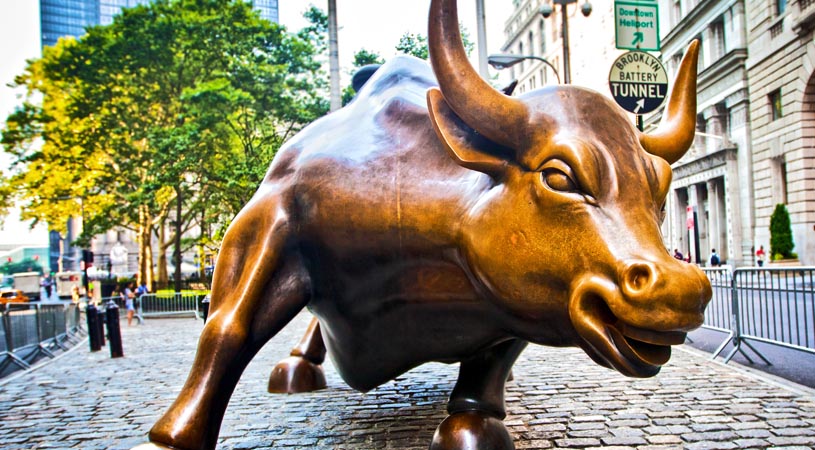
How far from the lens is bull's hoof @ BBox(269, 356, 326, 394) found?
5.56 m

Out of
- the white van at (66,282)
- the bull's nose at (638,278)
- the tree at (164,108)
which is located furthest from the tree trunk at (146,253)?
the bull's nose at (638,278)

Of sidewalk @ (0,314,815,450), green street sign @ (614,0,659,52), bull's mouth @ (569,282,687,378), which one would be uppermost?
green street sign @ (614,0,659,52)

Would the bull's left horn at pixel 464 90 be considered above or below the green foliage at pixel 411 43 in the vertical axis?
below

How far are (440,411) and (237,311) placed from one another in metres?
2.32

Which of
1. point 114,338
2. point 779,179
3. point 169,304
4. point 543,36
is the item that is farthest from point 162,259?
point 543,36

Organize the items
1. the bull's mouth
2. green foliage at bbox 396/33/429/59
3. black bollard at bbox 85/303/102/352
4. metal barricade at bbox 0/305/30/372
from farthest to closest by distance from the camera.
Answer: black bollard at bbox 85/303/102/352, metal barricade at bbox 0/305/30/372, green foliage at bbox 396/33/429/59, the bull's mouth

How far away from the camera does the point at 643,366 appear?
2250 millimetres

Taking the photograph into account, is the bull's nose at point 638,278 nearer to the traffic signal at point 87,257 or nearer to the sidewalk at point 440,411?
the sidewalk at point 440,411

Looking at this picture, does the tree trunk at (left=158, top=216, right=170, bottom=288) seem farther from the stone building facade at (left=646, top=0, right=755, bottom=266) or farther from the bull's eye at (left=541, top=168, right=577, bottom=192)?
the bull's eye at (left=541, top=168, right=577, bottom=192)

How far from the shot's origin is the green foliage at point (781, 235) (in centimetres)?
2438

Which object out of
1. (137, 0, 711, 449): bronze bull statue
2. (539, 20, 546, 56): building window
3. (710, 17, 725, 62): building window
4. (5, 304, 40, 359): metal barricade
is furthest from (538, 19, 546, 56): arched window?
(137, 0, 711, 449): bronze bull statue

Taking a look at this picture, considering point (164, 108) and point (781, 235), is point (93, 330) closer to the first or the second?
point (164, 108)

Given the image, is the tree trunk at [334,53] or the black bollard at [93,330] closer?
the black bollard at [93,330]

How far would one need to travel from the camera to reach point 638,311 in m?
2.11
